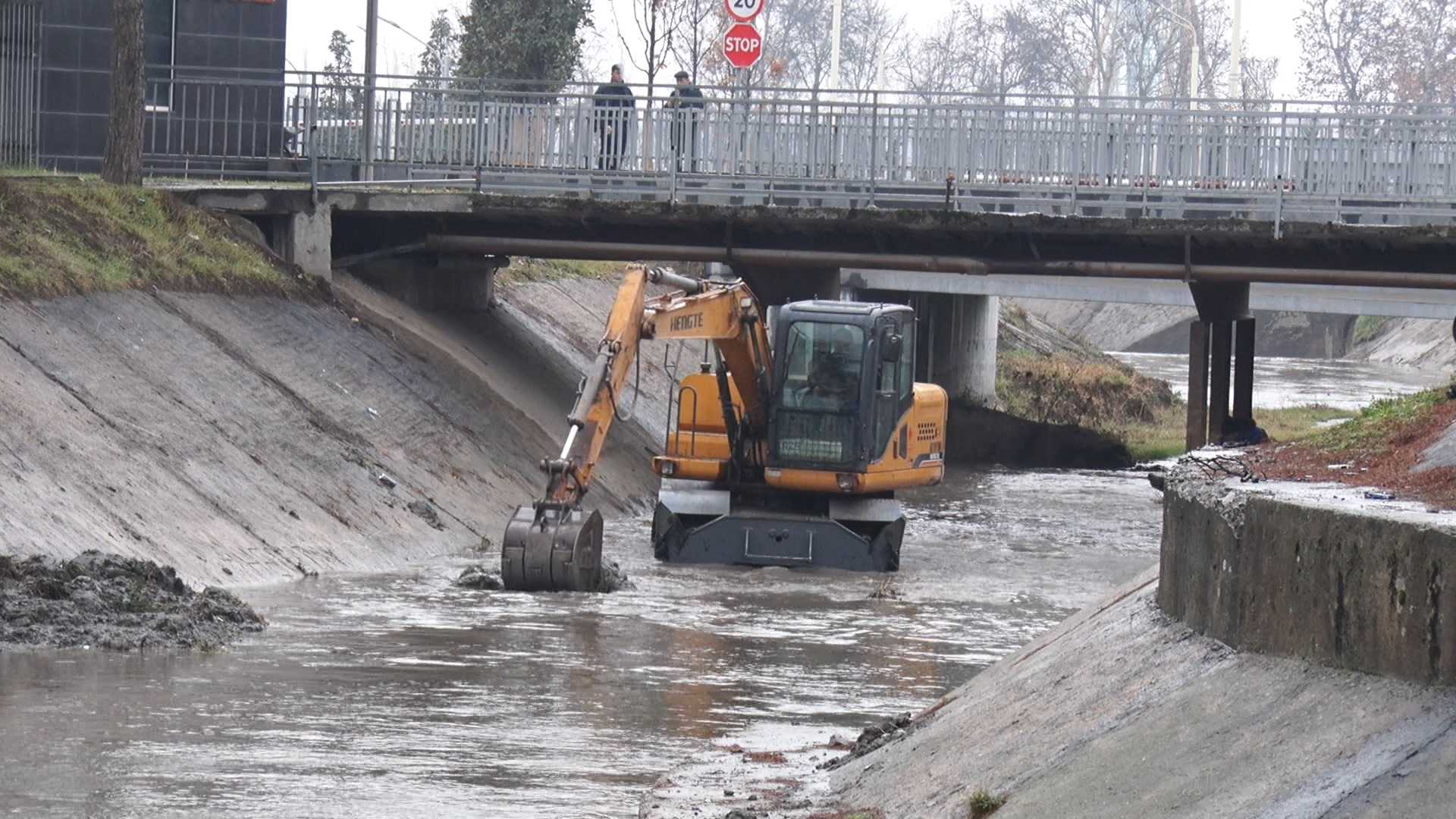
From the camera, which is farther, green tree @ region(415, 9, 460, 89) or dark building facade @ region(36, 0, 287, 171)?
green tree @ region(415, 9, 460, 89)

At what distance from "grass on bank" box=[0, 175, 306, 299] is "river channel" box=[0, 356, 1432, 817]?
5546mm

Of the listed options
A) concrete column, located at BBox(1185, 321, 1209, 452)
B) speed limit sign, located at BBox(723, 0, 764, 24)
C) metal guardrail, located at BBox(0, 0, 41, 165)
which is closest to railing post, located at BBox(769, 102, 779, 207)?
speed limit sign, located at BBox(723, 0, 764, 24)

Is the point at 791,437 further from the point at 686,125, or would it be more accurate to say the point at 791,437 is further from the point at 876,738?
the point at 876,738

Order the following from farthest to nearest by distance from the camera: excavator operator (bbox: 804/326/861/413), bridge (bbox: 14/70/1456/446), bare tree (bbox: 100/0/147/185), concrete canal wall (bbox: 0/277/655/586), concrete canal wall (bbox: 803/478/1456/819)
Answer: bridge (bbox: 14/70/1456/446) < bare tree (bbox: 100/0/147/185) < excavator operator (bbox: 804/326/861/413) < concrete canal wall (bbox: 0/277/655/586) < concrete canal wall (bbox: 803/478/1456/819)

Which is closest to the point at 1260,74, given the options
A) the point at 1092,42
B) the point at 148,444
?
the point at 1092,42

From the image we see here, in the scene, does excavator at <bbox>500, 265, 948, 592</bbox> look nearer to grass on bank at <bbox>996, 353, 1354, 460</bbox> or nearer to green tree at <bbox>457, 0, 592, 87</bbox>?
green tree at <bbox>457, 0, 592, 87</bbox>

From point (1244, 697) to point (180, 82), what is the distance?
25769 millimetres

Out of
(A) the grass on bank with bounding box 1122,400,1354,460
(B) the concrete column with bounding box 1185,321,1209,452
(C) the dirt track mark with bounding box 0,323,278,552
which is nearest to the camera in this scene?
(C) the dirt track mark with bounding box 0,323,278,552

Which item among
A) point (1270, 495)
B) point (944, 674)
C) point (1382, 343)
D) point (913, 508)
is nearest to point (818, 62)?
point (1382, 343)

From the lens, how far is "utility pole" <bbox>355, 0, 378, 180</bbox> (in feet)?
102

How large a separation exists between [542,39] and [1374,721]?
36.1 meters

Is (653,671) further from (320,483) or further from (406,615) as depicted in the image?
(320,483)

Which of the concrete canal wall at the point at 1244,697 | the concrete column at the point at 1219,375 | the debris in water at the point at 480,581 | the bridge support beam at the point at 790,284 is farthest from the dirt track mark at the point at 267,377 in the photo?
the concrete canal wall at the point at 1244,697

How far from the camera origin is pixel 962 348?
47.2m
